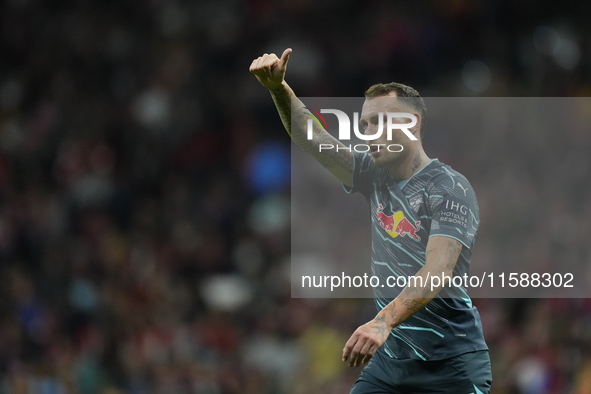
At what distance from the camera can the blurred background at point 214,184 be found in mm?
7660

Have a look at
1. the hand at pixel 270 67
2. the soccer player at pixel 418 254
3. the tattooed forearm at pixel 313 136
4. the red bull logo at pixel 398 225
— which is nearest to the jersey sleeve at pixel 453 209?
the soccer player at pixel 418 254

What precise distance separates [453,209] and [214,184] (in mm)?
7214

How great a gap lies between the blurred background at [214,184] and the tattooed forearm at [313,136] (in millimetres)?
2192

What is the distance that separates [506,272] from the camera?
6598mm

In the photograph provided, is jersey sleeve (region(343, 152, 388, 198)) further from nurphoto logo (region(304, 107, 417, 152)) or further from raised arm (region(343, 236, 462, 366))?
raised arm (region(343, 236, 462, 366))

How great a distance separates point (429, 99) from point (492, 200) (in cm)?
158

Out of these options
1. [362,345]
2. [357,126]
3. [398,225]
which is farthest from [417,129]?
[362,345]

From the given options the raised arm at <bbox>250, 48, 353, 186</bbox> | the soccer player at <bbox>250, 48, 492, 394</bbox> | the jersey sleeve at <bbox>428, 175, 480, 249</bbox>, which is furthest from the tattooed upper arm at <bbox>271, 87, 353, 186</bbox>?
the jersey sleeve at <bbox>428, 175, 480, 249</bbox>

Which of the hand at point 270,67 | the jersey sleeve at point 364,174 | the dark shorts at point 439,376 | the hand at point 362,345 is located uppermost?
the hand at point 270,67

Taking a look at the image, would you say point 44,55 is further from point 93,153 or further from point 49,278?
point 49,278

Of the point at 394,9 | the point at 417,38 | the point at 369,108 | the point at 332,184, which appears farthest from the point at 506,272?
the point at 394,9

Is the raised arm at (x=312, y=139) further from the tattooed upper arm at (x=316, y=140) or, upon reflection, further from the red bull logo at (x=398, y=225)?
the red bull logo at (x=398, y=225)

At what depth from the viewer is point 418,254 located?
404cm

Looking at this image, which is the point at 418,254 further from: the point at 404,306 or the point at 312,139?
the point at 312,139
